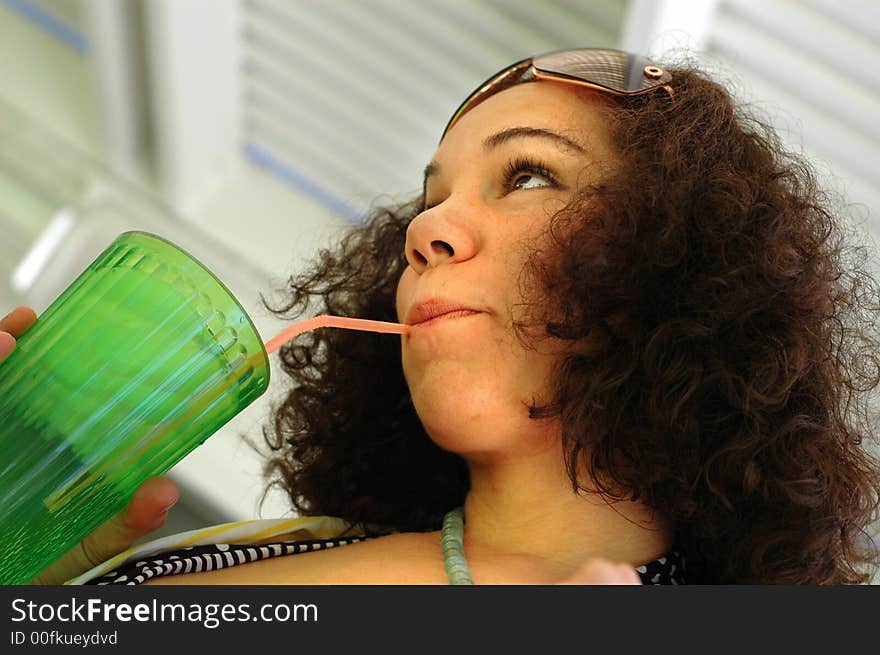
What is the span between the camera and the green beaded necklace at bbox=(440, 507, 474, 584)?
3.26 feet

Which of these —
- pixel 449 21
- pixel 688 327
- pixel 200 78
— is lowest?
pixel 200 78

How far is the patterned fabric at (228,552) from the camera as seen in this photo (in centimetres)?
108

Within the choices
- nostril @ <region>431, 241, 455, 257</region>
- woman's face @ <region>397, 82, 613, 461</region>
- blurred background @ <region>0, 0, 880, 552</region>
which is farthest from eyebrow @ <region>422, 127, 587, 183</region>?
blurred background @ <region>0, 0, 880, 552</region>

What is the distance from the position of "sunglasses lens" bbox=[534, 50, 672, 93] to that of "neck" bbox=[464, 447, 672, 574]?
349mm

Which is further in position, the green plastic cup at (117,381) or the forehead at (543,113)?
the forehead at (543,113)

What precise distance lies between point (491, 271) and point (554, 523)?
22cm

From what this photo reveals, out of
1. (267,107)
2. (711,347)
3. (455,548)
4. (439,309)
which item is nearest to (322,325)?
(439,309)

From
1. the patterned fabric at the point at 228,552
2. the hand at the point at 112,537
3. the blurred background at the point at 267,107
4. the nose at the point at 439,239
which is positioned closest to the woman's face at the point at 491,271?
the nose at the point at 439,239

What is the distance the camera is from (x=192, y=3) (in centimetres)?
212

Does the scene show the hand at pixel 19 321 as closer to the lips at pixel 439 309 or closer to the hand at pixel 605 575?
the lips at pixel 439 309

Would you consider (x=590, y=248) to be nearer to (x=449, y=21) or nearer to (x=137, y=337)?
(x=137, y=337)

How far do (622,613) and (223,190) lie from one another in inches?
68.1

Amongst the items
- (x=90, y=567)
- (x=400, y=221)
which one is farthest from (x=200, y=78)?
(x=90, y=567)

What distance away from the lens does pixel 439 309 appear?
3.51ft
